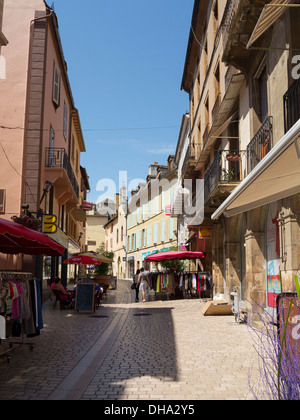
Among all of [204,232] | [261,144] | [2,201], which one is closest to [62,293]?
[2,201]

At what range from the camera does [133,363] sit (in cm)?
674

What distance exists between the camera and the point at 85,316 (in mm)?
13578

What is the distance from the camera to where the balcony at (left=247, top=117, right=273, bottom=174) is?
392 inches

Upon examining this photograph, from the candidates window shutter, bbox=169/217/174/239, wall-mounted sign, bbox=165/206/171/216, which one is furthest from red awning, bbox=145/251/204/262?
window shutter, bbox=169/217/174/239

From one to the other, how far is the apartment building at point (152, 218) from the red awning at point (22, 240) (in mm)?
25409

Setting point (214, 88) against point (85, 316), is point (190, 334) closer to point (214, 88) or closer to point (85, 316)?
point (85, 316)

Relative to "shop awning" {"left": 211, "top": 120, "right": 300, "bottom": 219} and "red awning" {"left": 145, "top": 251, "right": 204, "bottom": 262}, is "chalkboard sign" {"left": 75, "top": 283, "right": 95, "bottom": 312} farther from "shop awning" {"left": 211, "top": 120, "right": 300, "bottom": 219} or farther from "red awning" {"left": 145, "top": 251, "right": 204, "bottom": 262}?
"shop awning" {"left": 211, "top": 120, "right": 300, "bottom": 219}

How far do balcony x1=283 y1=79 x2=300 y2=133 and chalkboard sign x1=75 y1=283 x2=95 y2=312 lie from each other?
28.1 feet

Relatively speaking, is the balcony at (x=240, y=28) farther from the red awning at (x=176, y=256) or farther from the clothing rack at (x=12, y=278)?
the red awning at (x=176, y=256)

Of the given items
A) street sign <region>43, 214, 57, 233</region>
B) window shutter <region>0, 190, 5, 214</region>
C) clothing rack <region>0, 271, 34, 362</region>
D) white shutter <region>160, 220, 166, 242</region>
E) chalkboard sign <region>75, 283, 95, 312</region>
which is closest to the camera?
clothing rack <region>0, 271, 34, 362</region>

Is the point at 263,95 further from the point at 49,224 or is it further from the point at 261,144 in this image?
the point at 49,224

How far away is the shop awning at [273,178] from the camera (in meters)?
4.17

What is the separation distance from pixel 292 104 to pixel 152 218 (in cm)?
3633

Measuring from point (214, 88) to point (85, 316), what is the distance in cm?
1111
